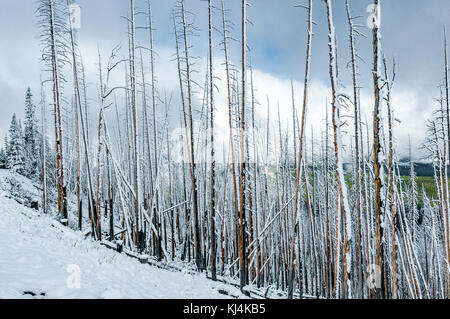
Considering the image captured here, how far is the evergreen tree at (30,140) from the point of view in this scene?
33.8m

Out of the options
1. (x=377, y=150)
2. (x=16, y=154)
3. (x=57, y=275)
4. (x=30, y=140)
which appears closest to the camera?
(x=57, y=275)

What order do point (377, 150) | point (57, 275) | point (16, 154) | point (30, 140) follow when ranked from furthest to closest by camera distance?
point (30, 140), point (16, 154), point (377, 150), point (57, 275)

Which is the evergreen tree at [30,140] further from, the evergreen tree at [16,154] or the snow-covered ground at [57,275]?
the snow-covered ground at [57,275]

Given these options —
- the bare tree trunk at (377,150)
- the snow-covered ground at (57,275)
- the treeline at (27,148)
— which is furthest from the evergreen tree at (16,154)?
the bare tree trunk at (377,150)

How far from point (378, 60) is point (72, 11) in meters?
14.1

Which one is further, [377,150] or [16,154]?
[16,154]

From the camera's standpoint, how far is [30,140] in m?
35.3

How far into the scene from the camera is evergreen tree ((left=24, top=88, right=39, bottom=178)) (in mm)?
33750

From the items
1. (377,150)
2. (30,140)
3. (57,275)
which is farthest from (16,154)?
(377,150)

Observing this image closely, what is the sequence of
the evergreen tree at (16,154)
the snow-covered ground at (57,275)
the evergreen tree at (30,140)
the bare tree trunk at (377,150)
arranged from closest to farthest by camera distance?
the snow-covered ground at (57,275)
the bare tree trunk at (377,150)
the evergreen tree at (16,154)
the evergreen tree at (30,140)

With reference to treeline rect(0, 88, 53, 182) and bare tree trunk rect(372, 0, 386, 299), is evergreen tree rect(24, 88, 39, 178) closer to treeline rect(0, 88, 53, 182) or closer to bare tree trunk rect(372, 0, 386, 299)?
treeline rect(0, 88, 53, 182)

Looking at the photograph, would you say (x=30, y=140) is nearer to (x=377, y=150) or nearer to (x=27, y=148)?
(x=27, y=148)
